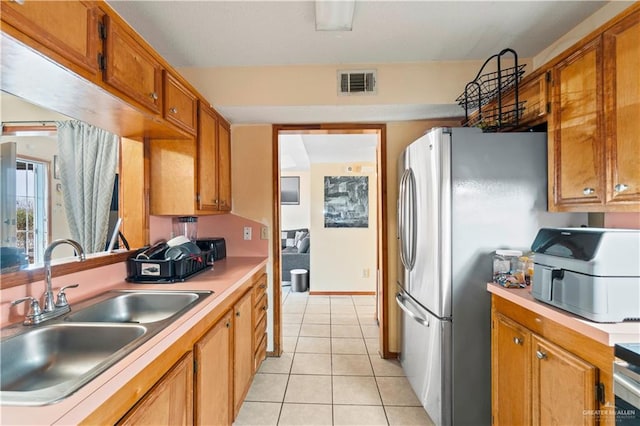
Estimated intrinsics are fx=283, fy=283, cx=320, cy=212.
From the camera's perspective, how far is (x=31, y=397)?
0.63 metres

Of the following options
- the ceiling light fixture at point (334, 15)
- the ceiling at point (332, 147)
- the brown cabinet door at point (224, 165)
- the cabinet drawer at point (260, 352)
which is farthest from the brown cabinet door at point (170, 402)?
the ceiling at point (332, 147)

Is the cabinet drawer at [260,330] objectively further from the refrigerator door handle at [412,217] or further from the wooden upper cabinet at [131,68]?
the wooden upper cabinet at [131,68]

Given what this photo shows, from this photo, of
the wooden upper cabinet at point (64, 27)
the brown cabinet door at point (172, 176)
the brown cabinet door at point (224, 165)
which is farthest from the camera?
the brown cabinet door at point (224, 165)

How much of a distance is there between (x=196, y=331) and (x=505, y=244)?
1.67 meters

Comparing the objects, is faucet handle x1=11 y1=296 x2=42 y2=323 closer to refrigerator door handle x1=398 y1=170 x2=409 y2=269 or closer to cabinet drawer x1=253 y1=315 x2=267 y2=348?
cabinet drawer x1=253 y1=315 x2=267 y2=348

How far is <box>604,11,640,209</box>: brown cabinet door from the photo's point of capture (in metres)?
1.12

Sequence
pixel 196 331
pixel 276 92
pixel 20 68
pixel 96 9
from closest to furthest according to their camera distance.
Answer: pixel 20 68, pixel 96 9, pixel 196 331, pixel 276 92

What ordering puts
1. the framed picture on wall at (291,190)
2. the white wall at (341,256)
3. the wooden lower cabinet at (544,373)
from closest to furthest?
the wooden lower cabinet at (544,373) < the white wall at (341,256) < the framed picture on wall at (291,190)

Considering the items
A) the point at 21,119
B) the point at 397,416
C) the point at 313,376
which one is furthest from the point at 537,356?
the point at 21,119

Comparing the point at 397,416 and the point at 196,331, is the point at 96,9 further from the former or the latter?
the point at 397,416

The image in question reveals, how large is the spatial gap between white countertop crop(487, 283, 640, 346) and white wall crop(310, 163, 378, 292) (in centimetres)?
328

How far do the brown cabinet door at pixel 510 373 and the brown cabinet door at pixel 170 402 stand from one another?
1.45m

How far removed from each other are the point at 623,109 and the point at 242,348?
89.0 inches

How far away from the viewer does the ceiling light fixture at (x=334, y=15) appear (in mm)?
1470
